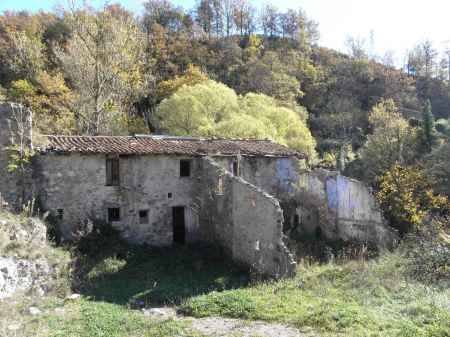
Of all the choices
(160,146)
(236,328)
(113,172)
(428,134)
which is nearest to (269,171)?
(160,146)

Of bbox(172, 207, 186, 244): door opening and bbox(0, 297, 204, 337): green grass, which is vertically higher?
bbox(172, 207, 186, 244): door opening

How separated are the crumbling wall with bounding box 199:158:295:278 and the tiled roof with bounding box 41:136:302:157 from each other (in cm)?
129

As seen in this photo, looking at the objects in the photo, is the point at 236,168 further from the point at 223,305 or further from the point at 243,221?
the point at 223,305

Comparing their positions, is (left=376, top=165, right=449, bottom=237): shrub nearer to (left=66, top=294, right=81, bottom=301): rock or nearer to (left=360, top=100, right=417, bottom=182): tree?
Answer: (left=66, top=294, right=81, bottom=301): rock

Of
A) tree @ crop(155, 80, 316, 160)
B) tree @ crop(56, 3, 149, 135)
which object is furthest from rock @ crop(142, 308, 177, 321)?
tree @ crop(56, 3, 149, 135)

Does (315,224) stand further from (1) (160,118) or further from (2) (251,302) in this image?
(1) (160,118)

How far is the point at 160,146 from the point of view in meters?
17.0

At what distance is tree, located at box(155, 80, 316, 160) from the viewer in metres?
27.8

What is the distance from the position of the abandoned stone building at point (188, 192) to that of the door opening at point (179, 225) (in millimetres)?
44

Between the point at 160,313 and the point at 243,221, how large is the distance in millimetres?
5027

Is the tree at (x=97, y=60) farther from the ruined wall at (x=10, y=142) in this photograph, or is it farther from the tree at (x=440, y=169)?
the tree at (x=440, y=169)

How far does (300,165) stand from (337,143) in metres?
25.9

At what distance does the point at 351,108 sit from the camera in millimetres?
51188

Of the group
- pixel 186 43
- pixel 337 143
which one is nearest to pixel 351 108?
pixel 337 143
